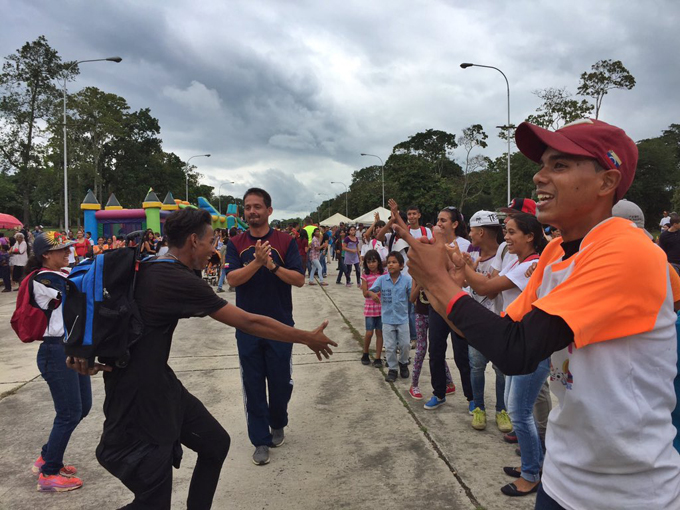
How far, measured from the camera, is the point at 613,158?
1.29m

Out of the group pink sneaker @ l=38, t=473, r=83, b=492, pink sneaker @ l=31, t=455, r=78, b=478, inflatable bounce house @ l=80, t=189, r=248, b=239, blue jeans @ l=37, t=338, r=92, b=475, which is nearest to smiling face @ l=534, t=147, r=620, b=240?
blue jeans @ l=37, t=338, r=92, b=475

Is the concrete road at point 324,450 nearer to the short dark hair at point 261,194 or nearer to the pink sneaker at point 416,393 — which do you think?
the pink sneaker at point 416,393

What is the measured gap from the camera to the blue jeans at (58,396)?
3211mm

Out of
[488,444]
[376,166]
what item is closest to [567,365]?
[488,444]

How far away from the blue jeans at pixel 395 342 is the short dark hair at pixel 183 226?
3.32m

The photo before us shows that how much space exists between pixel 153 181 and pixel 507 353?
6060 centimetres

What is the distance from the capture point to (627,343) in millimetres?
1180

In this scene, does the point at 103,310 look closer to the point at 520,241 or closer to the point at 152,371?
the point at 152,371

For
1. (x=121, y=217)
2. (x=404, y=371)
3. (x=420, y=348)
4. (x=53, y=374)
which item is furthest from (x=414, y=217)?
(x=121, y=217)

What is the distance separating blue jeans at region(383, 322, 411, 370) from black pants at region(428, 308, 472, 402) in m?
0.80

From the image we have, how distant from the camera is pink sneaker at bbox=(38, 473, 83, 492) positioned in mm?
3180

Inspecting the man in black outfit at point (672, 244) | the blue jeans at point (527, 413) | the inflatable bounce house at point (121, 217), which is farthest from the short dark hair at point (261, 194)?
the inflatable bounce house at point (121, 217)

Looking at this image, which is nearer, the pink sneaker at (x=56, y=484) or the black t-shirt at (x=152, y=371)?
the black t-shirt at (x=152, y=371)

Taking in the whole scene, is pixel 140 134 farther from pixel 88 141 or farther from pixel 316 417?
pixel 316 417
